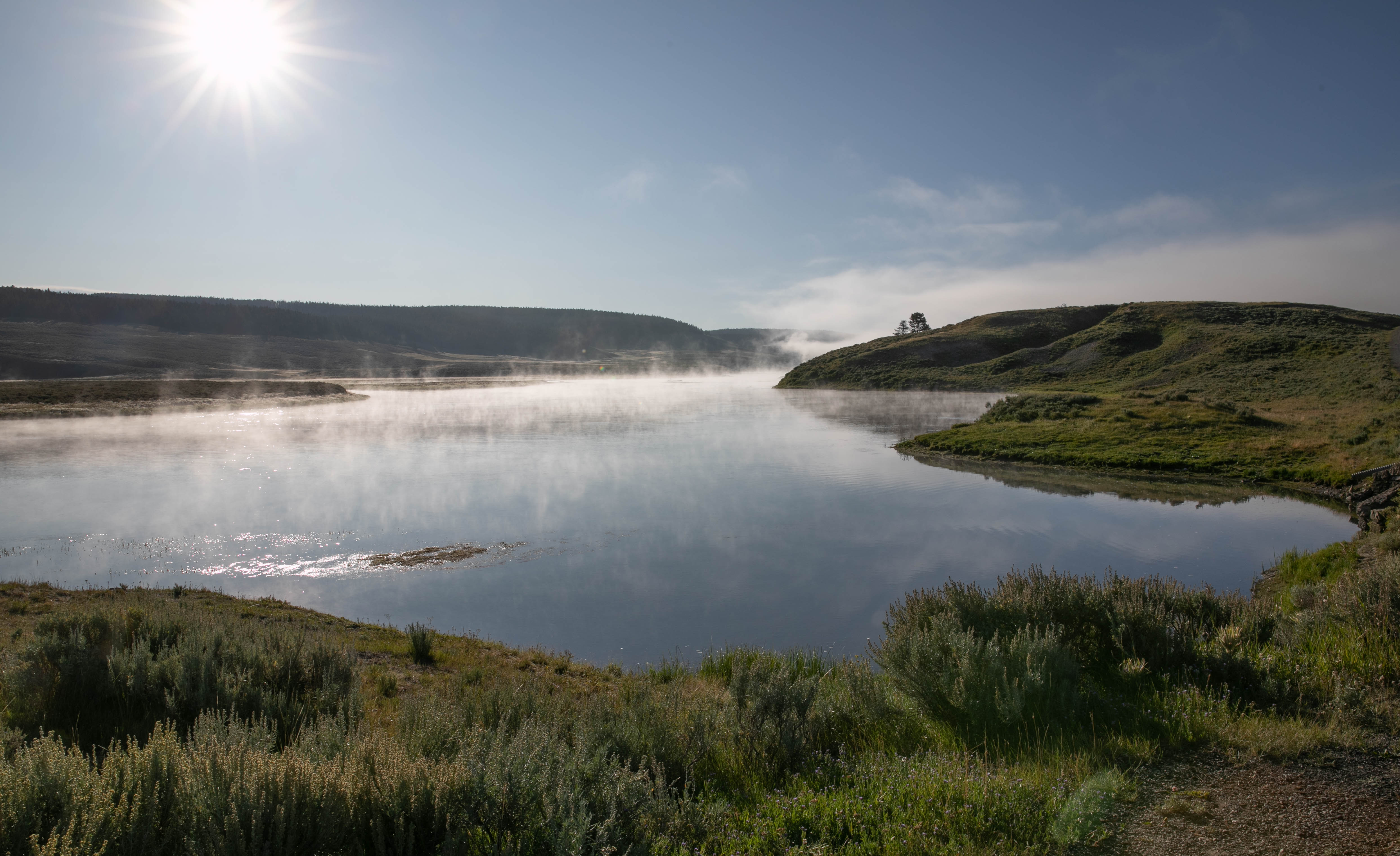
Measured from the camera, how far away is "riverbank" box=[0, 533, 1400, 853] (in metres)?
3.07

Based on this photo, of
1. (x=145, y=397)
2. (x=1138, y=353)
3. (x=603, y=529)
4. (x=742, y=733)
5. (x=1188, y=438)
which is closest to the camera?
(x=742, y=733)

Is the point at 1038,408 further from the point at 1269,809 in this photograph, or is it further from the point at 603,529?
the point at 1269,809

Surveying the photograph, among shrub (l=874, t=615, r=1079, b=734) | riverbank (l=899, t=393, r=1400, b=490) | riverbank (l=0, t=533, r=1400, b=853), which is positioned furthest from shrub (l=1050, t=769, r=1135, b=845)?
riverbank (l=899, t=393, r=1400, b=490)

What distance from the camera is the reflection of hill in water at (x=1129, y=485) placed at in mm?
17734

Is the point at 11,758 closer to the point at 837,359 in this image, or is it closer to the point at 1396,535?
the point at 1396,535

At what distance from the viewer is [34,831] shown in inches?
108

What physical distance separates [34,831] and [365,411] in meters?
45.7

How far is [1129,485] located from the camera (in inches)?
790

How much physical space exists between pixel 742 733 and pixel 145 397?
178ft

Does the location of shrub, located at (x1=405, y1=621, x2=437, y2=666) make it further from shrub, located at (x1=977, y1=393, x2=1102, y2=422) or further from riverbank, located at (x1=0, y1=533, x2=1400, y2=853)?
shrub, located at (x1=977, y1=393, x2=1102, y2=422)

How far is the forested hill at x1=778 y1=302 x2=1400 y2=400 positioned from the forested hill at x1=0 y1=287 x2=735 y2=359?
364 feet

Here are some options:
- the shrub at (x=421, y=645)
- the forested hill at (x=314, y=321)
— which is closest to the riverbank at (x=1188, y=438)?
the shrub at (x=421, y=645)

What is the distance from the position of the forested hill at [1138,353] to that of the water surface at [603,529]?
106 feet

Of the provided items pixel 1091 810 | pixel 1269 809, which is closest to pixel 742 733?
pixel 1091 810
